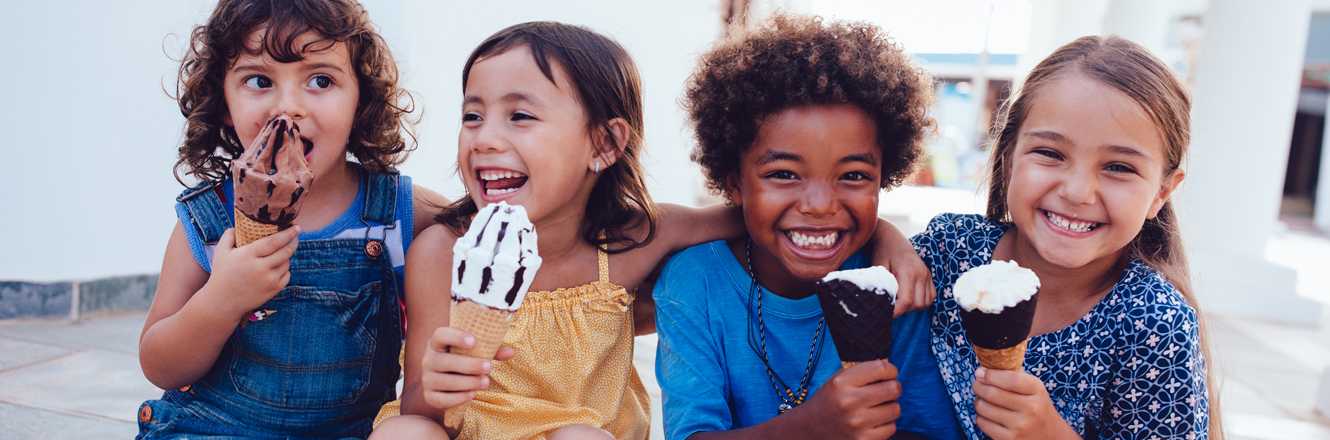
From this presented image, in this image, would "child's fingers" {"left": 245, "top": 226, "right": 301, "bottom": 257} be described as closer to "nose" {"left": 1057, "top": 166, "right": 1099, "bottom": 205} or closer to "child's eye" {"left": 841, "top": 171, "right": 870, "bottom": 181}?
"child's eye" {"left": 841, "top": 171, "right": 870, "bottom": 181}

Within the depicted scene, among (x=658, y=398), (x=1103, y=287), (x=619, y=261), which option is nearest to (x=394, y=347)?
(x=619, y=261)

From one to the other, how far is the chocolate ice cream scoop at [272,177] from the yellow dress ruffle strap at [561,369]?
0.63 m

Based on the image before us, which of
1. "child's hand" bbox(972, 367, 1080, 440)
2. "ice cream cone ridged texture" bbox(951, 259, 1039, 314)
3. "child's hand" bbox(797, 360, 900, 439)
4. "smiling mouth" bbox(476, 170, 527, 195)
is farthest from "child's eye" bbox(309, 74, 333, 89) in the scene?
"child's hand" bbox(972, 367, 1080, 440)

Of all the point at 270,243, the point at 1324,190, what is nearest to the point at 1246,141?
the point at 270,243

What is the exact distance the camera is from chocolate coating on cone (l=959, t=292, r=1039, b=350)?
1468 millimetres

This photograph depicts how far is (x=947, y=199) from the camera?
14.6 m

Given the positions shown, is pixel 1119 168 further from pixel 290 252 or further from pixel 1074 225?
pixel 290 252

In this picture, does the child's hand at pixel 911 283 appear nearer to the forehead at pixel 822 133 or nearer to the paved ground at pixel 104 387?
the forehead at pixel 822 133

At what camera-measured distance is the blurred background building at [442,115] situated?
142 inches

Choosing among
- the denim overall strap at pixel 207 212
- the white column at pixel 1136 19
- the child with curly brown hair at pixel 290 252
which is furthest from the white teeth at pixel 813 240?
the white column at pixel 1136 19

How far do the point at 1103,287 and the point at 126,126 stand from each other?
4252 mm

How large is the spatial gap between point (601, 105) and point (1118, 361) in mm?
1466

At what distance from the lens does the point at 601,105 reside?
216 cm

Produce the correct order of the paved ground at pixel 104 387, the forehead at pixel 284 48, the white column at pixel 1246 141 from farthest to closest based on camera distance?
the white column at pixel 1246 141
the paved ground at pixel 104 387
the forehead at pixel 284 48
